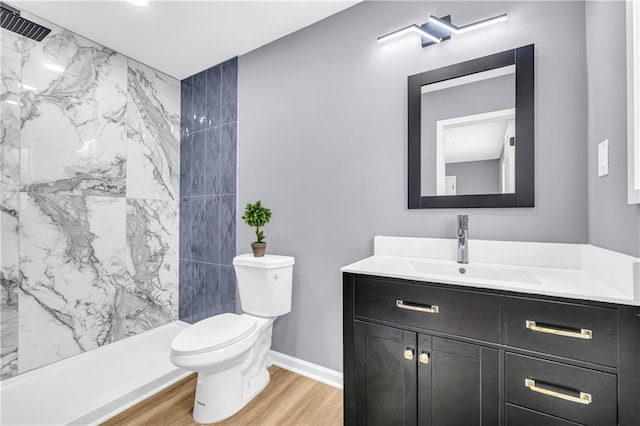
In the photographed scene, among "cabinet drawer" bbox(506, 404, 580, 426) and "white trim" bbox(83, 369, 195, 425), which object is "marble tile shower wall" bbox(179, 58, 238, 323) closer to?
"white trim" bbox(83, 369, 195, 425)

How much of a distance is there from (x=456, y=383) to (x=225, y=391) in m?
1.20

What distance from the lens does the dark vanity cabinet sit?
873 mm

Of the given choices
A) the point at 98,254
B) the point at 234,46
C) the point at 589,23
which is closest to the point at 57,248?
the point at 98,254

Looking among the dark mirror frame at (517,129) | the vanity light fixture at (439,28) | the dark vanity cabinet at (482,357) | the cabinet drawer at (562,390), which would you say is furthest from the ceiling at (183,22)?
the cabinet drawer at (562,390)

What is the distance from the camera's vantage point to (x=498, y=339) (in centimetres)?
102

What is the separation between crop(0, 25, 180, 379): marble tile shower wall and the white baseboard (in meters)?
1.26

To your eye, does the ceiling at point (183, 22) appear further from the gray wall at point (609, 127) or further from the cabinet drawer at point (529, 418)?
the cabinet drawer at point (529, 418)

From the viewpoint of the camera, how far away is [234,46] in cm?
231

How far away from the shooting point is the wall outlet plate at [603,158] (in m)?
1.07

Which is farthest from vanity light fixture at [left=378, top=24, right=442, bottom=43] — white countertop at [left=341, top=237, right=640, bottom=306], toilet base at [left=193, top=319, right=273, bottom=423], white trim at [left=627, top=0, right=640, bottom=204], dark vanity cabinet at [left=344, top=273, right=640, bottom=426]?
toilet base at [left=193, top=319, right=273, bottom=423]

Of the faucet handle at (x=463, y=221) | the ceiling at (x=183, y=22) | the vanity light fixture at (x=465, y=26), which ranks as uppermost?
the ceiling at (x=183, y=22)

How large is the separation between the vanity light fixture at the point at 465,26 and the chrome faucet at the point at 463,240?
3.08ft

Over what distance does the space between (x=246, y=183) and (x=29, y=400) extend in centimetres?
184

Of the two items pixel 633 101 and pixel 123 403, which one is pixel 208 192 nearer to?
pixel 123 403
